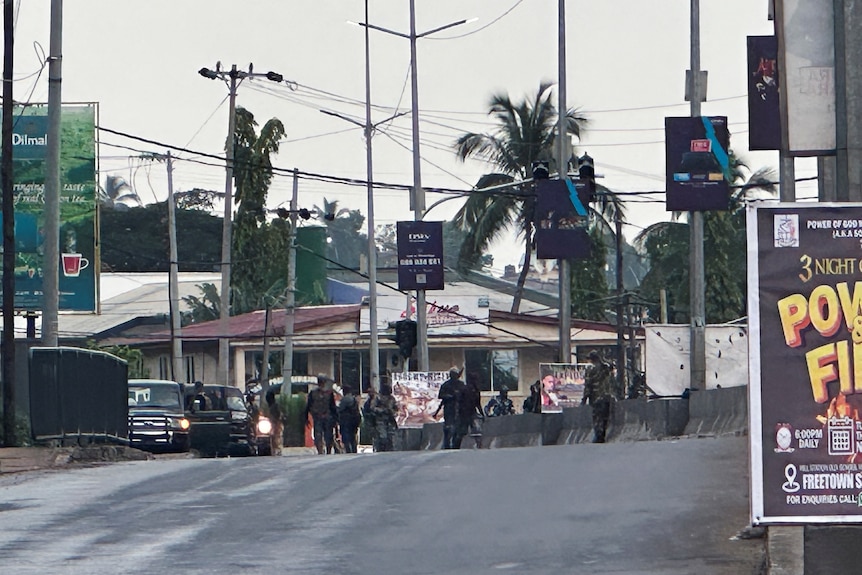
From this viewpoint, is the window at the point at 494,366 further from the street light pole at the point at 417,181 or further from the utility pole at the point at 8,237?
the utility pole at the point at 8,237

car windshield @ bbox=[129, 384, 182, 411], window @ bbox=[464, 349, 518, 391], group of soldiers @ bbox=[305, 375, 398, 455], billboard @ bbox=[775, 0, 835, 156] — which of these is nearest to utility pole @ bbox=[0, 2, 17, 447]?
car windshield @ bbox=[129, 384, 182, 411]

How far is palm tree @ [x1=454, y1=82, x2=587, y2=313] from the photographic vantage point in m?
60.4

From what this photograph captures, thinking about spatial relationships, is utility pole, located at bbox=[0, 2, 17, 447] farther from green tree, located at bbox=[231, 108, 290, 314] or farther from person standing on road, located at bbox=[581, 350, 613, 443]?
green tree, located at bbox=[231, 108, 290, 314]

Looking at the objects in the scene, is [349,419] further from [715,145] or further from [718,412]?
[715,145]

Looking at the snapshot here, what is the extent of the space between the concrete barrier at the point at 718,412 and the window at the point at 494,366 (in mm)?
33613

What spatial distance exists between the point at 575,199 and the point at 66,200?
47.3 feet

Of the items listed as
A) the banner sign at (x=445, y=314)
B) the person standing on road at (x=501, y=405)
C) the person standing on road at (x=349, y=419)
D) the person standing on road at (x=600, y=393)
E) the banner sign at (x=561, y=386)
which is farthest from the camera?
the banner sign at (x=445, y=314)

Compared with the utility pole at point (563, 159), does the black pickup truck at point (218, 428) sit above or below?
below

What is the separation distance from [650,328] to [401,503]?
21039 mm

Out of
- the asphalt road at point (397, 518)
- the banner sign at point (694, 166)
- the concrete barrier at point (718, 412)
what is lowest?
the asphalt road at point (397, 518)

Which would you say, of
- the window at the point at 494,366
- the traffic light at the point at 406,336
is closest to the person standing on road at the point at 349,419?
the traffic light at the point at 406,336

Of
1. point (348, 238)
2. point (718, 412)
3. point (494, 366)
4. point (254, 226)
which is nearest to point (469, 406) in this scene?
point (718, 412)

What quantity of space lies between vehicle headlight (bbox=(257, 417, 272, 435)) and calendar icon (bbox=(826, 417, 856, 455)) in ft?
99.6

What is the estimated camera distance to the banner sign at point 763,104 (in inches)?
580
